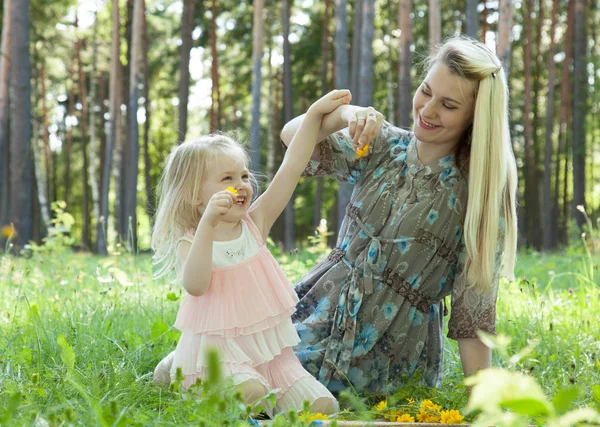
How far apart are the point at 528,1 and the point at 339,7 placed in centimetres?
988

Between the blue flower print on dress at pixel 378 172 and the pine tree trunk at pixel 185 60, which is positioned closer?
the blue flower print on dress at pixel 378 172

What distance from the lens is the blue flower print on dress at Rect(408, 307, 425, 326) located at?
303 centimetres

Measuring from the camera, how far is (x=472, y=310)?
2910 millimetres

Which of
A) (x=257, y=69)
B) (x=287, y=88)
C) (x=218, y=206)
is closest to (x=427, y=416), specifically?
(x=218, y=206)

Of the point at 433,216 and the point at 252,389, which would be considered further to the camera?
the point at 433,216

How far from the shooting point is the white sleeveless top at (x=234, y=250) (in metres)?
2.66

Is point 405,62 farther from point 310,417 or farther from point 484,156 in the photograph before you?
point 310,417

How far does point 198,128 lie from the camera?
24.9m

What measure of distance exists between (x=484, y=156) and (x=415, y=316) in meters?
0.74

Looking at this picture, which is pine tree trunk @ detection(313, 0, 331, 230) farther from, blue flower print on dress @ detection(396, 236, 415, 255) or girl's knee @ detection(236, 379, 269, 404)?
girl's knee @ detection(236, 379, 269, 404)

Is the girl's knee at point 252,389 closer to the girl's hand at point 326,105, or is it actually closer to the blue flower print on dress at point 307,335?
the blue flower print on dress at point 307,335

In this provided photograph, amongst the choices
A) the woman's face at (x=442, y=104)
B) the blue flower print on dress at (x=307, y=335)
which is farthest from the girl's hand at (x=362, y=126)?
the blue flower print on dress at (x=307, y=335)

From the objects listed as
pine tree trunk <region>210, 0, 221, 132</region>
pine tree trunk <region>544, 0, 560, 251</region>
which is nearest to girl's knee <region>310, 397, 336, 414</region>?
pine tree trunk <region>544, 0, 560, 251</region>

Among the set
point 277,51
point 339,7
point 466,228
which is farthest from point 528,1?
point 466,228
